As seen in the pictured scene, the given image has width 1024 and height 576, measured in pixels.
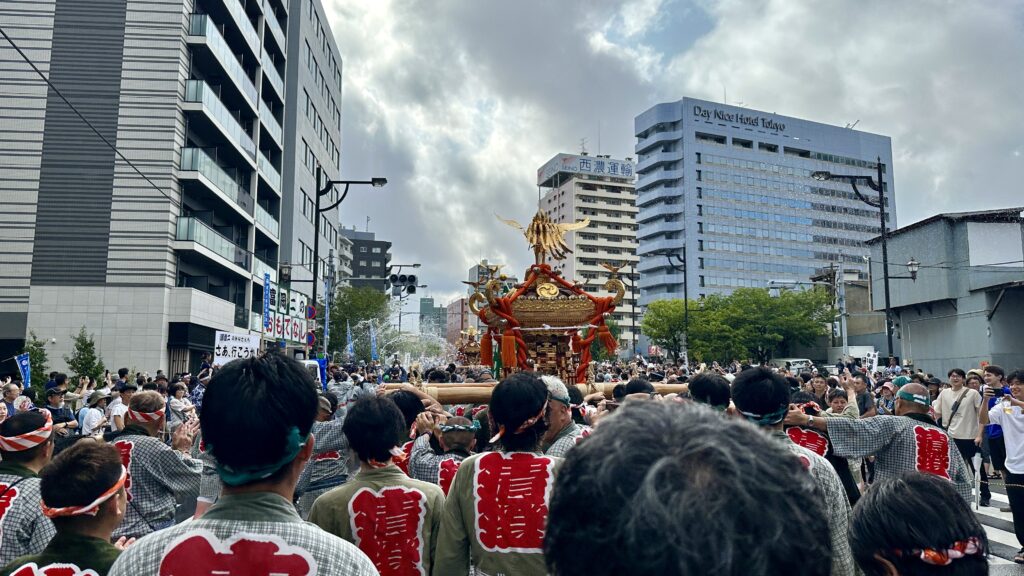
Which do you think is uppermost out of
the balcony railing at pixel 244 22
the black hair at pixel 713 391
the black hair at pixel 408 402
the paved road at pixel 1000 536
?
the balcony railing at pixel 244 22

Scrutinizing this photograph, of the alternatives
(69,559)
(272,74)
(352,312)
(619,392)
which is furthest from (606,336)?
(272,74)

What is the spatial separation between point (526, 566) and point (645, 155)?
85069 millimetres

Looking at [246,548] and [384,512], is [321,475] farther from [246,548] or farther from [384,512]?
[246,548]

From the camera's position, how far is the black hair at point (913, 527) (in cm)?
192

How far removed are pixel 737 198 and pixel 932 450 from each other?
271 feet

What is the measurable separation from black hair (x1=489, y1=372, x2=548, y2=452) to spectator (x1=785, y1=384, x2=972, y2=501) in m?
1.78

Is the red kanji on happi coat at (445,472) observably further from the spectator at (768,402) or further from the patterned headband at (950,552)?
the patterned headband at (950,552)

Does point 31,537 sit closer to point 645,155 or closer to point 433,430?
point 433,430

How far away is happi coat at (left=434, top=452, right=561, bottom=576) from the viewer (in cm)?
319

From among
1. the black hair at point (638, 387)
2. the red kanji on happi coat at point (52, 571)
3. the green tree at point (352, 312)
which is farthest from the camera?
the green tree at point (352, 312)

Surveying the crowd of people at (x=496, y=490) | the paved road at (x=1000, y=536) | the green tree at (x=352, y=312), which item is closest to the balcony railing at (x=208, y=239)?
the green tree at (x=352, y=312)

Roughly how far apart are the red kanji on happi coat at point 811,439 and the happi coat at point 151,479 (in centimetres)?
432

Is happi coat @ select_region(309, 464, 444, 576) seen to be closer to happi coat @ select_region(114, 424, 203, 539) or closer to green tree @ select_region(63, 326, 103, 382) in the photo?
happi coat @ select_region(114, 424, 203, 539)

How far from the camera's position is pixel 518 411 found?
3.39m
